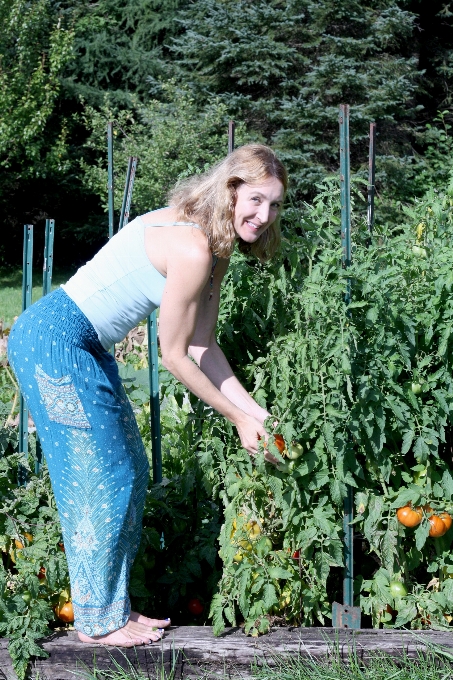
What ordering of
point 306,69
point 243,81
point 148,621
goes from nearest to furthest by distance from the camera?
point 148,621 < point 243,81 < point 306,69

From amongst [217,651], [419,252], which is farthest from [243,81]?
[217,651]

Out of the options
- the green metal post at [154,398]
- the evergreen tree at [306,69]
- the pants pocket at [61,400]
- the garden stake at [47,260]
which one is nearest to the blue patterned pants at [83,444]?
the pants pocket at [61,400]

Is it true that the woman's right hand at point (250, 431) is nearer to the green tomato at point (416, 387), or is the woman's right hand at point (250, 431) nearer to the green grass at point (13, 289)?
the green tomato at point (416, 387)

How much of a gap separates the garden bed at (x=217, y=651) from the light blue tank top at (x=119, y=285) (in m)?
0.96

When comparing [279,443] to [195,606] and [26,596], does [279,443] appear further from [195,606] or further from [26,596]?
[26,596]

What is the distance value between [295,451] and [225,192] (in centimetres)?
76

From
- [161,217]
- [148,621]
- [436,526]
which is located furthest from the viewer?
[148,621]

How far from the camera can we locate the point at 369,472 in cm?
250

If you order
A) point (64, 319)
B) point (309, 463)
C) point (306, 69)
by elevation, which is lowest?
point (309, 463)

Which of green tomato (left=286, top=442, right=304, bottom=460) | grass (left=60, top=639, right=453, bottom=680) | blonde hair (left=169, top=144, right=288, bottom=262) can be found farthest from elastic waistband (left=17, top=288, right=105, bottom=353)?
grass (left=60, top=639, right=453, bottom=680)

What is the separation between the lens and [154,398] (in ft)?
9.59

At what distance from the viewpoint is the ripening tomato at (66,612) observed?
2.57 metres

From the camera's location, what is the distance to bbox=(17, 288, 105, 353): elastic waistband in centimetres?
229

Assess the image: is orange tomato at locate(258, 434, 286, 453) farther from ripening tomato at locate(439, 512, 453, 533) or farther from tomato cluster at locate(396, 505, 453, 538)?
ripening tomato at locate(439, 512, 453, 533)
